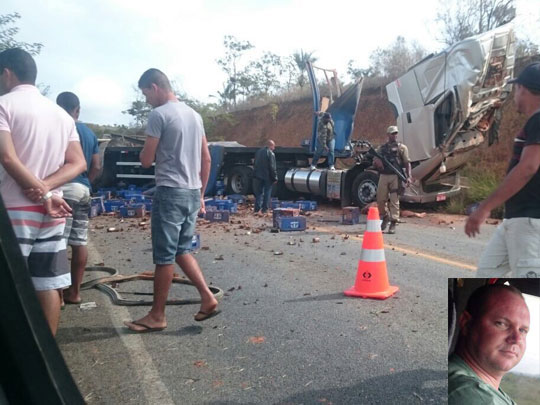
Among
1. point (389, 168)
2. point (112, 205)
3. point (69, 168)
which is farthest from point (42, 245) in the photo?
point (389, 168)

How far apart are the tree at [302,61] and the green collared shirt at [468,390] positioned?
1044mm

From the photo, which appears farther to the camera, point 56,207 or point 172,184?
point 172,184

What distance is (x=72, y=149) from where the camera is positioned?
149 centimetres

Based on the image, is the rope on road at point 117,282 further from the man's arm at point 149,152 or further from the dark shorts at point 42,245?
the man's arm at point 149,152

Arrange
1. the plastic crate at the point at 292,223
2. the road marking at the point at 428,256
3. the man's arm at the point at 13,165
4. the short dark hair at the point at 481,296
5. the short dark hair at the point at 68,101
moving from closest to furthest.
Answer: the man's arm at the point at 13,165
the short dark hair at the point at 68,101
the short dark hair at the point at 481,296
the road marking at the point at 428,256
the plastic crate at the point at 292,223

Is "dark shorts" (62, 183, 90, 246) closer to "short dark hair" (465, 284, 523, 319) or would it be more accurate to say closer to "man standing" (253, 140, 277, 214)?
"man standing" (253, 140, 277, 214)

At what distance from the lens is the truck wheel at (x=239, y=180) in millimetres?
2023

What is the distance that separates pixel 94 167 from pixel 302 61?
0.73 m

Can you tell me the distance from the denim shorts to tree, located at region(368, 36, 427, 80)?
718mm

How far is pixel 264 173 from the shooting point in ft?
6.70

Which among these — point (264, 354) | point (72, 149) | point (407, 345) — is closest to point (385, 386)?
point (407, 345)

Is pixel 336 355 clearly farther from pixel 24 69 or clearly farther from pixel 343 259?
pixel 24 69

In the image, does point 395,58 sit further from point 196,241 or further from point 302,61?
point 196,241

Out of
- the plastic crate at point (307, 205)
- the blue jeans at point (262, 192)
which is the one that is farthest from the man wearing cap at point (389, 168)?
the blue jeans at point (262, 192)
